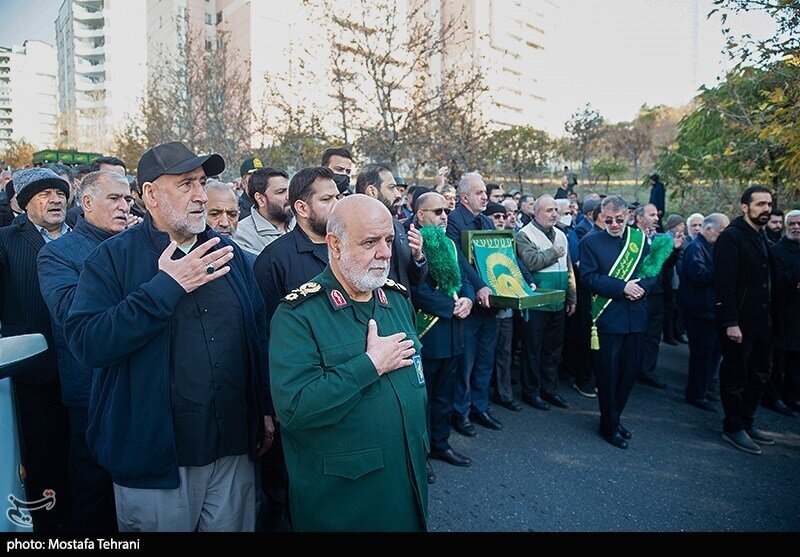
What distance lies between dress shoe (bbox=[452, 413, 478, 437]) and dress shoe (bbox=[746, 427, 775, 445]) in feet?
9.47

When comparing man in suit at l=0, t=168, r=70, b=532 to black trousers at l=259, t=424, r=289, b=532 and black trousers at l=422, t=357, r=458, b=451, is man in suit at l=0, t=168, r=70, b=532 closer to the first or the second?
black trousers at l=259, t=424, r=289, b=532

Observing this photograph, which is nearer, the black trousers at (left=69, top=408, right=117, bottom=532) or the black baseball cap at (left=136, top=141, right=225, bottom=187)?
the black baseball cap at (left=136, top=141, right=225, bottom=187)

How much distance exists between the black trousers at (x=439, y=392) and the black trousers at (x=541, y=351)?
178cm

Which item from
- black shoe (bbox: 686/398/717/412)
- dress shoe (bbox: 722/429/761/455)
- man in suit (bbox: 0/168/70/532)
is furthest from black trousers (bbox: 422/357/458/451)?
black shoe (bbox: 686/398/717/412)

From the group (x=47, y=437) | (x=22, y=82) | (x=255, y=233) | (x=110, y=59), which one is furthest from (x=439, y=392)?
(x=110, y=59)

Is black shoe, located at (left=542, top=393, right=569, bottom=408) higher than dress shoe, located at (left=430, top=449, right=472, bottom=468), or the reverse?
black shoe, located at (left=542, top=393, right=569, bottom=408)

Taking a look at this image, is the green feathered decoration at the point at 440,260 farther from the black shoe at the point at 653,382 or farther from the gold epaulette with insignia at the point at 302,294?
the black shoe at the point at 653,382

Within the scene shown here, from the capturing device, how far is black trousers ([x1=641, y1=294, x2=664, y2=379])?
7281 mm

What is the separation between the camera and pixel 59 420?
3.55 meters

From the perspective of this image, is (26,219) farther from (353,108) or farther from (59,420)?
(353,108)

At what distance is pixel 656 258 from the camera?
5.32 m

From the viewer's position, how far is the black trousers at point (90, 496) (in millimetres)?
3000

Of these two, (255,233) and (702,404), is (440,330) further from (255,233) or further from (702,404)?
(702,404)

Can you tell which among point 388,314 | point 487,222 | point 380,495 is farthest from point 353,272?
point 487,222
